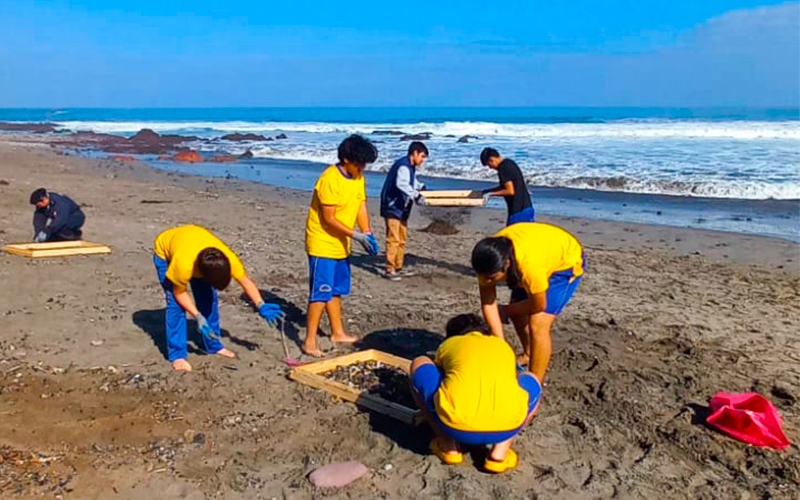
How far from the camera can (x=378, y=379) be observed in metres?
5.53

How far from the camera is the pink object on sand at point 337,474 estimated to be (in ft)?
13.4

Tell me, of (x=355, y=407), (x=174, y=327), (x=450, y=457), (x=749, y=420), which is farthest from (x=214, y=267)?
(x=749, y=420)

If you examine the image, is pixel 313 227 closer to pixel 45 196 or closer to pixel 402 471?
pixel 402 471

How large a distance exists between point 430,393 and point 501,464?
20.8 inches

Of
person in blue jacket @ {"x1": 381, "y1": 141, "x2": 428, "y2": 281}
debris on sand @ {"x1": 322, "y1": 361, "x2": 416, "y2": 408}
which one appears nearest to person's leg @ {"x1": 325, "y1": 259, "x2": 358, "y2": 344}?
debris on sand @ {"x1": 322, "y1": 361, "x2": 416, "y2": 408}

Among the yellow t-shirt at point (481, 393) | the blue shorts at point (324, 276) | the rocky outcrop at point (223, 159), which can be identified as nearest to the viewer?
the yellow t-shirt at point (481, 393)

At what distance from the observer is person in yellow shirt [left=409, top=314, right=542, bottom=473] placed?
12.9 ft

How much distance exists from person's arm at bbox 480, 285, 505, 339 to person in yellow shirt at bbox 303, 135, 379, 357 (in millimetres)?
1479

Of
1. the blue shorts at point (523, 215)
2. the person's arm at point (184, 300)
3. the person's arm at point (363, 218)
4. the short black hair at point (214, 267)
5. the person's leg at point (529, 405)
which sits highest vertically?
the person's arm at point (363, 218)

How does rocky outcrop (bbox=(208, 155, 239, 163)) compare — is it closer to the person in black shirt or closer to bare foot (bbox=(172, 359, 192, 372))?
the person in black shirt

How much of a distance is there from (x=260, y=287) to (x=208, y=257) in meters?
3.11

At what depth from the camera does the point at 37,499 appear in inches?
152

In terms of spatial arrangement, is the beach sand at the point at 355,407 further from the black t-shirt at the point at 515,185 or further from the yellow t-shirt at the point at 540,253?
the black t-shirt at the point at 515,185

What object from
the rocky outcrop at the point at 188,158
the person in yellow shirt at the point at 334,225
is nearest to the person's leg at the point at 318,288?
the person in yellow shirt at the point at 334,225
